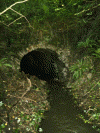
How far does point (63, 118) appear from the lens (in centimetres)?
497

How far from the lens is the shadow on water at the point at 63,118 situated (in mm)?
4438

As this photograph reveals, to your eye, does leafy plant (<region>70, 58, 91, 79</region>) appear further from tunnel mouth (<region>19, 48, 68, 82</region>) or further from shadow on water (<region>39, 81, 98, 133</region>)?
tunnel mouth (<region>19, 48, 68, 82</region>)

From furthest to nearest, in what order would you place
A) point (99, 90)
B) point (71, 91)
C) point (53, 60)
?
point (53, 60) < point (71, 91) < point (99, 90)

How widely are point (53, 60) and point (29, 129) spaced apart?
5.18 meters

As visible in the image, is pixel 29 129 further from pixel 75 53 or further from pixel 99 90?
pixel 75 53

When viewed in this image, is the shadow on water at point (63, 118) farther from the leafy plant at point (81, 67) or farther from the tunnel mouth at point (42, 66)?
the tunnel mouth at point (42, 66)

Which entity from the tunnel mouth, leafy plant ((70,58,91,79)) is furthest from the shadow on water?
the tunnel mouth

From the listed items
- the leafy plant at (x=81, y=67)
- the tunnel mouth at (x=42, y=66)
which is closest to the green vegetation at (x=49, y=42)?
the leafy plant at (x=81, y=67)

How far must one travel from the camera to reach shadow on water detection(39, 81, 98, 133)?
444 centimetres

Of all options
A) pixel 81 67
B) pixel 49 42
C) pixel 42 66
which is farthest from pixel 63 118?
pixel 42 66

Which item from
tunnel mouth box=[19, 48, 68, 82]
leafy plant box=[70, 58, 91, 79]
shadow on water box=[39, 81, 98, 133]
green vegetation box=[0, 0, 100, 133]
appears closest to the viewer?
shadow on water box=[39, 81, 98, 133]

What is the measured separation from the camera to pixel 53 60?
8625mm

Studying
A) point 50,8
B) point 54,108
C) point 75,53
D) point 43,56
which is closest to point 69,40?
point 75,53

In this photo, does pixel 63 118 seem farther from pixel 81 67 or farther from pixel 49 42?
pixel 49 42
